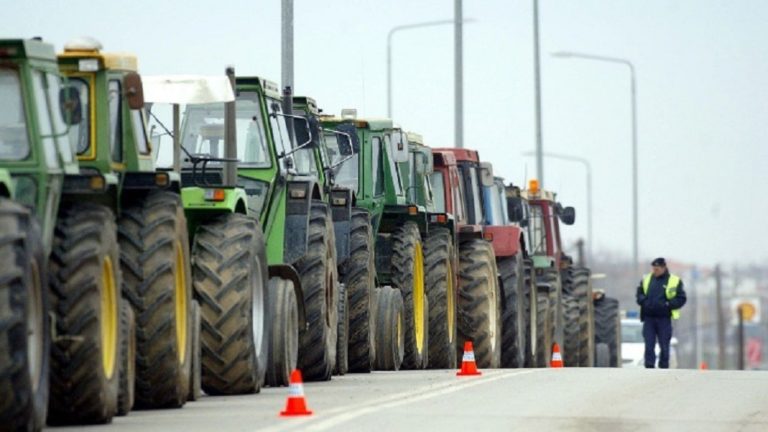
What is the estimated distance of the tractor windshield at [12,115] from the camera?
51.7 feet

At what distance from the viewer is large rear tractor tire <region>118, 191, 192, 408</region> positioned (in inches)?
678

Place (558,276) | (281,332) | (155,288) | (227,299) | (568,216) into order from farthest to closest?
1. (568,216)
2. (558,276)
3. (281,332)
4. (227,299)
5. (155,288)

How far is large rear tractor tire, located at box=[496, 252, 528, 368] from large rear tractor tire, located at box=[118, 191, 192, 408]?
1659 cm

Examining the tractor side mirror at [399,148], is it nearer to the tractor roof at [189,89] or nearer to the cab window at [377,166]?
the cab window at [377,166]

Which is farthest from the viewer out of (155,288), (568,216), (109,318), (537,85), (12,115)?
(537,85)

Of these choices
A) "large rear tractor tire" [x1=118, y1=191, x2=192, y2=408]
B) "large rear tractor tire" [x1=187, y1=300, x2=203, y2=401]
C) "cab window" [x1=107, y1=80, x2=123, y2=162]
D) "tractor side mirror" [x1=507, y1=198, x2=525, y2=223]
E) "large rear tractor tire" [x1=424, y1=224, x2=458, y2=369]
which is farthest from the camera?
"tractor side mirror" [x1=507, y1=198, x2=525, y2=223]

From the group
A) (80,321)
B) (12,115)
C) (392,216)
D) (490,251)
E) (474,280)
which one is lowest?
(80,321)

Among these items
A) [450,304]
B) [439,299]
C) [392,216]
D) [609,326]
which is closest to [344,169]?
[392,216]

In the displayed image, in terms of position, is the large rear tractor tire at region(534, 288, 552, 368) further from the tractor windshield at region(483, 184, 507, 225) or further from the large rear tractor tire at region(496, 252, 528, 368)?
the large rear tractor tire at region(496, 252, 528, 368)

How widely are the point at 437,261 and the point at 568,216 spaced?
44.4 feet

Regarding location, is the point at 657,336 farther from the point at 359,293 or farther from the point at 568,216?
the point at 359,293

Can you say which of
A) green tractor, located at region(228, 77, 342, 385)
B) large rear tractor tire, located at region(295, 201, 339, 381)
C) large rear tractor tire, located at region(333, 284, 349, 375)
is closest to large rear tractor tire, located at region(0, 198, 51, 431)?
green tractor, located at region(228, 77, 342, 385)

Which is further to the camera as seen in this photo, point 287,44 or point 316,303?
point 287,44

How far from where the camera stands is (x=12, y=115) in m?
15.8
